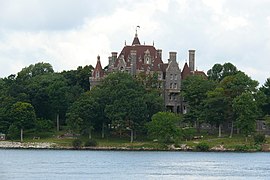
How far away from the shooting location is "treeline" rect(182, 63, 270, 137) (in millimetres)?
124438

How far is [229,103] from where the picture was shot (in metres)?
130

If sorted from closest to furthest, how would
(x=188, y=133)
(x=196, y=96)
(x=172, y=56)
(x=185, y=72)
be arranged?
(x=188, y=133) → (x=196, y=96) → (x=172, y=56) → (x=185, y=72)

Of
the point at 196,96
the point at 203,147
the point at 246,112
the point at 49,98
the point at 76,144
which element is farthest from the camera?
the point at 49,98

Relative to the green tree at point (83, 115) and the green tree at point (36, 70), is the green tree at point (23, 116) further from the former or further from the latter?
the green tree at point (36, 70)

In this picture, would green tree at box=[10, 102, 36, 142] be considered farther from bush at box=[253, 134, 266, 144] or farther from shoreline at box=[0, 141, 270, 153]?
bush at box=[253, 134, 266, 144]

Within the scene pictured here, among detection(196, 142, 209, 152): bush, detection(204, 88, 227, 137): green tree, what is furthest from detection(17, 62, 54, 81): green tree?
detection(196, 142, 209, 152): bush

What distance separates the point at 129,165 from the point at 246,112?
2904cm

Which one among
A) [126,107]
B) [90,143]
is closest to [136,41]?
[126,107]

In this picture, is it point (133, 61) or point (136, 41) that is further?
point (136, 41)

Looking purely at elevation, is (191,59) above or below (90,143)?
above

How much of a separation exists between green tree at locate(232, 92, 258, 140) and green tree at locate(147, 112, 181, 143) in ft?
26.7

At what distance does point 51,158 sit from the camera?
10738cm

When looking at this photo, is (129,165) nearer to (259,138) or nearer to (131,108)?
(131,108)

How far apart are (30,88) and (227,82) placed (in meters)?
29.1
